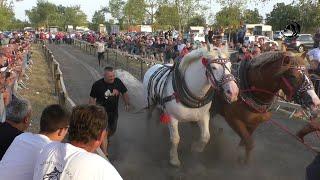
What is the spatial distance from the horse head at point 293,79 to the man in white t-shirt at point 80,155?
418 centimetres

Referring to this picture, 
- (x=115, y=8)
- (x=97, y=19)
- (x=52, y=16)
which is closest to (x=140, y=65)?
(x=115, y=8)

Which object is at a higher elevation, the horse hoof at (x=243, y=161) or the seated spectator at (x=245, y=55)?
the seated spectator at (x=245, y=55)

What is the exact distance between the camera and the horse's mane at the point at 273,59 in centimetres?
679

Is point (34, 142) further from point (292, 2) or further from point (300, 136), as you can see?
point (292, 2)

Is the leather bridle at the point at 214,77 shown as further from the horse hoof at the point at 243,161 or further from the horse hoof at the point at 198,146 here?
the horse hoof at the point at 243,161

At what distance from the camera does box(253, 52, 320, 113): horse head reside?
6.47m

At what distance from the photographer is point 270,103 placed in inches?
296

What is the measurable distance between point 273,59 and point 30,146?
4.68 metres

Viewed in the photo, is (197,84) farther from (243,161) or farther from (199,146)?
(243,161)

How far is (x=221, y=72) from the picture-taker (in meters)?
7.00

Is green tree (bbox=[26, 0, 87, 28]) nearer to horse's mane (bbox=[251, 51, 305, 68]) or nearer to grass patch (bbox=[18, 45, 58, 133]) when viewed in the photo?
grass patch (bbox=[18, 45, 58, 133])

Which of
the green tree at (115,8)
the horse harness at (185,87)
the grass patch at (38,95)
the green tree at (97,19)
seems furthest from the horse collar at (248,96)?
the green tree at (97,19)

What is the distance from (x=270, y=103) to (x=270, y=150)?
5.53 ft

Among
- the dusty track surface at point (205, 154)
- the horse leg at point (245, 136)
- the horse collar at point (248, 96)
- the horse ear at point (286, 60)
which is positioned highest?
the horse ear at point (286, 60)
